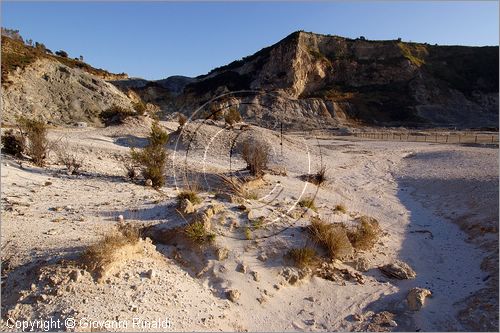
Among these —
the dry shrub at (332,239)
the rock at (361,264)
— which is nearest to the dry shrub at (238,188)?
the dry shrub at (332,239)

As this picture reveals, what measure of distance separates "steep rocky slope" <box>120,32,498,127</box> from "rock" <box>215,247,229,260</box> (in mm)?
36840

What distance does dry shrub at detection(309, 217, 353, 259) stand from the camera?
6.66 m

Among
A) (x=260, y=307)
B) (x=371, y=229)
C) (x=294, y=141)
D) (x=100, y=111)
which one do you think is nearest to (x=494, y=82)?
(x=294, y=141)

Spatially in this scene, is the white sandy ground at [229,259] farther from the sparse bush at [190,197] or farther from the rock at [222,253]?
the sparse bush at [190,197]

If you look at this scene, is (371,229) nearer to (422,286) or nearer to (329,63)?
(422,286)

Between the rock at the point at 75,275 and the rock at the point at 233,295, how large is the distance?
1829 millimetres

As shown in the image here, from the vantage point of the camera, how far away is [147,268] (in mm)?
5305

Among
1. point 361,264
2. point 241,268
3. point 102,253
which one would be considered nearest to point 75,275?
point 102,253

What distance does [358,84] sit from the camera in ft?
176

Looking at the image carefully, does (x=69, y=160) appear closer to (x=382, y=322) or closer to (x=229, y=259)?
(x=229, y=259)

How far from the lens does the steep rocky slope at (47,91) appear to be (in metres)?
20.0

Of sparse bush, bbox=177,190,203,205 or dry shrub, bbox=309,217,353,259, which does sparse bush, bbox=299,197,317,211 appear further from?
sparse bush, bbox=177,190,203,205

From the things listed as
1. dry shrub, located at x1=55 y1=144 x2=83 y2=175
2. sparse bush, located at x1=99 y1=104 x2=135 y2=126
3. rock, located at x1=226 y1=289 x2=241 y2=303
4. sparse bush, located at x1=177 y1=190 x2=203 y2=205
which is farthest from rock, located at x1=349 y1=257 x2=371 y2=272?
sparse bush, located at x1=99 y1=104 x2=135 y2=126

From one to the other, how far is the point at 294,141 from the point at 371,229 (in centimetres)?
1261
